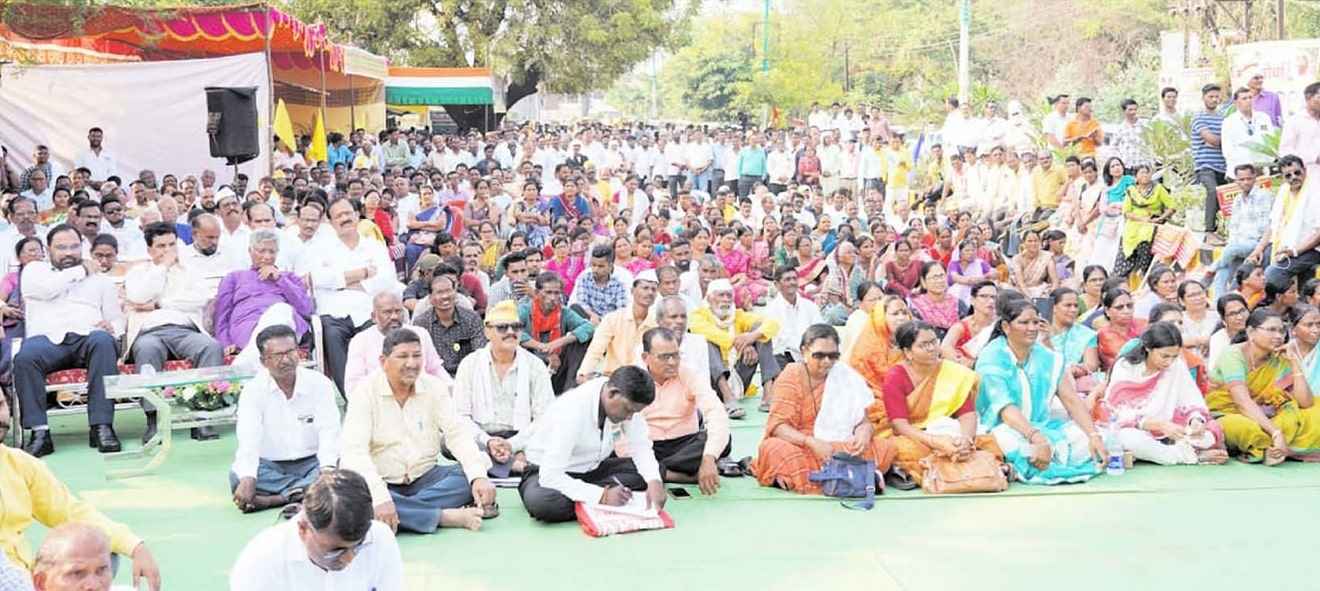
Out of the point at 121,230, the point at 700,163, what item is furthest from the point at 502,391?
the point at 700,163

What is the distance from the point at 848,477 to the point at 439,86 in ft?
69.0

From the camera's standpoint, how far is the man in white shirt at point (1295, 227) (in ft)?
26.9

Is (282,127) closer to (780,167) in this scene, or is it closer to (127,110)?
(127,110)

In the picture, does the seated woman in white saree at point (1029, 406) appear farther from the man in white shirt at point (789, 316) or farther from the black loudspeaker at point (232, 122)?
the black loudspeaker at point (232, 122)

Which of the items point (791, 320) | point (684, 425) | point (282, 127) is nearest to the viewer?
point (684, 425)

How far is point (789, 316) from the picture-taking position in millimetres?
8398

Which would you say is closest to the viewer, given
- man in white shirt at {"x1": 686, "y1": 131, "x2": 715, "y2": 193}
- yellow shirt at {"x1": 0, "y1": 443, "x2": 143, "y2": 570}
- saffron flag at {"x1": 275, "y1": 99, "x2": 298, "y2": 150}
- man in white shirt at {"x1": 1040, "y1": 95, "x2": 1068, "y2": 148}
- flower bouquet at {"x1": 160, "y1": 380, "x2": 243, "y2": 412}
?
yellow shirt at {"x1": 0, "y1": 443, "x2": 143, "y2": 570}

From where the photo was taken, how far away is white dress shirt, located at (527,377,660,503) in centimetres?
541

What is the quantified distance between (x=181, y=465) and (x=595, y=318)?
2.64 metres

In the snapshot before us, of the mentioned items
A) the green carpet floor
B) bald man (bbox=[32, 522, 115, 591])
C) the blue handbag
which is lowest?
the green carpet floor

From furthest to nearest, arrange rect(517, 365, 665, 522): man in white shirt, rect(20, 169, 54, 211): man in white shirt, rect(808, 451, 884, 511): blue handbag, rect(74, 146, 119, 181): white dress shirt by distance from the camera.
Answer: rect(74, 146, 119, 181): white dress shirt < rect(20, 169, 54, 211): man in white shirt < rect(808, 451, 884, 511): blue handbag < rect(517, 365, 665, 522): man in white shirt

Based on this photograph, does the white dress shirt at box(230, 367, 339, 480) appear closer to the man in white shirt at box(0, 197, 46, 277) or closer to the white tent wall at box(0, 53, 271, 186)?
the man in white shirt at box(0, 197, 46, 277)

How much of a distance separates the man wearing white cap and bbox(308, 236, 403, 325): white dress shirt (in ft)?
4.39

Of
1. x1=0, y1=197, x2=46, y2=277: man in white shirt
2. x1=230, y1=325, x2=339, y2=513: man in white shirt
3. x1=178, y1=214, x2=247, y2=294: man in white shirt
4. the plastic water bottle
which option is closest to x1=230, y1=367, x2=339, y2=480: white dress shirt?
x1=230, y1=325, x2=339, y2=513: man in white shirt
